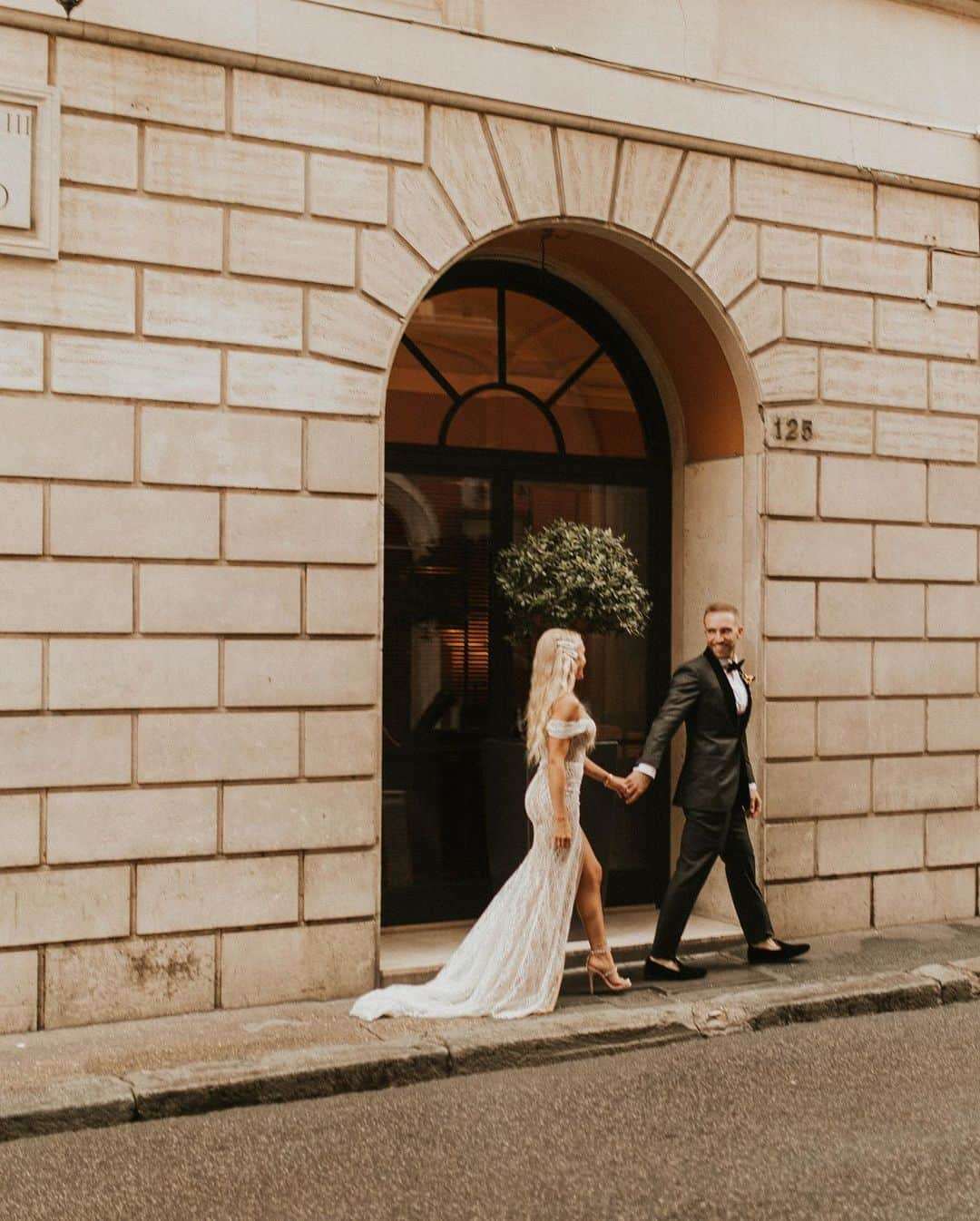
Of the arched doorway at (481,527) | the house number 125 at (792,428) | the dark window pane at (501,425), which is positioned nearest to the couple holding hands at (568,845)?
the arched doorway at (481,527)

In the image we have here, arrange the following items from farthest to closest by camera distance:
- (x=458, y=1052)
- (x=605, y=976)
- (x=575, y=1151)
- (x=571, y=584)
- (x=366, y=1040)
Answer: (x=571, y=584), (x=605, y=976), (x=366, y=1040), (x=458, y=1052), (x=575, y=1151)

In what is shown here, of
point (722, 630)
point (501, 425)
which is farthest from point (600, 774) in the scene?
point (501, 425)

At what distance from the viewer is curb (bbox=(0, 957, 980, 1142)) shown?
6.11m

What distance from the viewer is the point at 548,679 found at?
7844 millimetres

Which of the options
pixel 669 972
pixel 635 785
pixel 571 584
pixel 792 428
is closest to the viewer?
pixel 635 785

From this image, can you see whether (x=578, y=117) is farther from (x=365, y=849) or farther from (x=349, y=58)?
(x=365, y=849)

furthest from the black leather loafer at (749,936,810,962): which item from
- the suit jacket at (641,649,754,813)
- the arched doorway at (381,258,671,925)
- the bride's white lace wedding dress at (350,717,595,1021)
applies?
the bride's white lace wedding dress at (350,717,595,1021)

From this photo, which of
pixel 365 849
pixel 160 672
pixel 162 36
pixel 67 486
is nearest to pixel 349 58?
pixel 162 36

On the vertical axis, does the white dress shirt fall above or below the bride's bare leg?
above

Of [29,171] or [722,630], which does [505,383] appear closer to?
[722,630]

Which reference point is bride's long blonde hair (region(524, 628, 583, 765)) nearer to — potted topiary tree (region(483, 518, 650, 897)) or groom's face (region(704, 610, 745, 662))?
potted topiary tree (region(483, 518, 650, 897))

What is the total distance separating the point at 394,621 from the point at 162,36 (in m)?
3.60

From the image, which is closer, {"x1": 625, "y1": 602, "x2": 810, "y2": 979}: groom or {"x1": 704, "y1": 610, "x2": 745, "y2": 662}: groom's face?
{"x1": 625, "y1": 602, "x2": 810, "y2": 979}: groom

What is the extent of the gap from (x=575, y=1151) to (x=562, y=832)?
2183 mm
